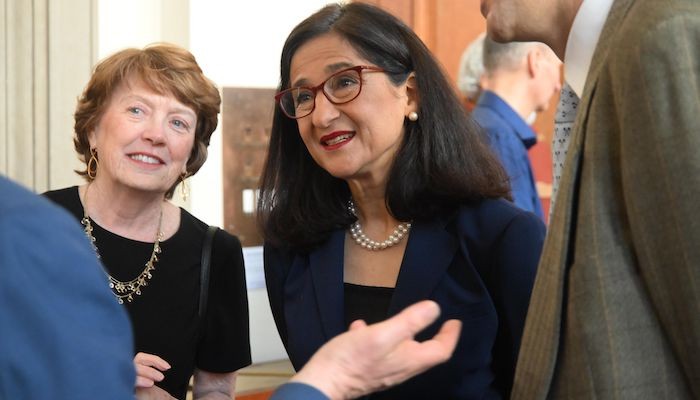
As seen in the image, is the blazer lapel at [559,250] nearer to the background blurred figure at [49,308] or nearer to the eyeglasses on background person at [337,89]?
the background blurred figure at [49,308]

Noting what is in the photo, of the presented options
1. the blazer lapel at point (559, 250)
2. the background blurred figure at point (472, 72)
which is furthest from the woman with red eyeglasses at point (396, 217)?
the background blurred figure at point (472, 72)

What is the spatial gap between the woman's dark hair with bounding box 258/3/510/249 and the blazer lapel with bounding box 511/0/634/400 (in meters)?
0.72

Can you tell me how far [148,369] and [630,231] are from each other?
4.15ft

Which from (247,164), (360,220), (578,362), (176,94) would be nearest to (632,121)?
(578,362)

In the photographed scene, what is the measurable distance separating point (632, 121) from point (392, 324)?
1.46 ft

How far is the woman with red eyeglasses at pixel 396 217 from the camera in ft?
6.13

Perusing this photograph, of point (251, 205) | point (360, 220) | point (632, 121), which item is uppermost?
point (632, 121)

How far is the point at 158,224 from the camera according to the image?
2430 mm

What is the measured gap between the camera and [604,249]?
3.90 ft

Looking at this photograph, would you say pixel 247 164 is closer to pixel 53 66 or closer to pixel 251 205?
pixel 251 205

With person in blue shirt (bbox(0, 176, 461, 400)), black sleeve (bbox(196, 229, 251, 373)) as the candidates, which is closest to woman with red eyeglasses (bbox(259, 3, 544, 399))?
black sleeve (bbox(196, 229, 251, 373))

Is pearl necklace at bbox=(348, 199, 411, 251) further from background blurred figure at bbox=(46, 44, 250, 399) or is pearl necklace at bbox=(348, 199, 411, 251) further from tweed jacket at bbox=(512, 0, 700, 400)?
tweed jacket at bbox=(512, 0, 700, 400)

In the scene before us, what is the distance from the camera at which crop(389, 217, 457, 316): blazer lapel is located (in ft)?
6.25

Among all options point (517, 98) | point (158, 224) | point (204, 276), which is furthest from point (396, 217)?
point (517, 98)
